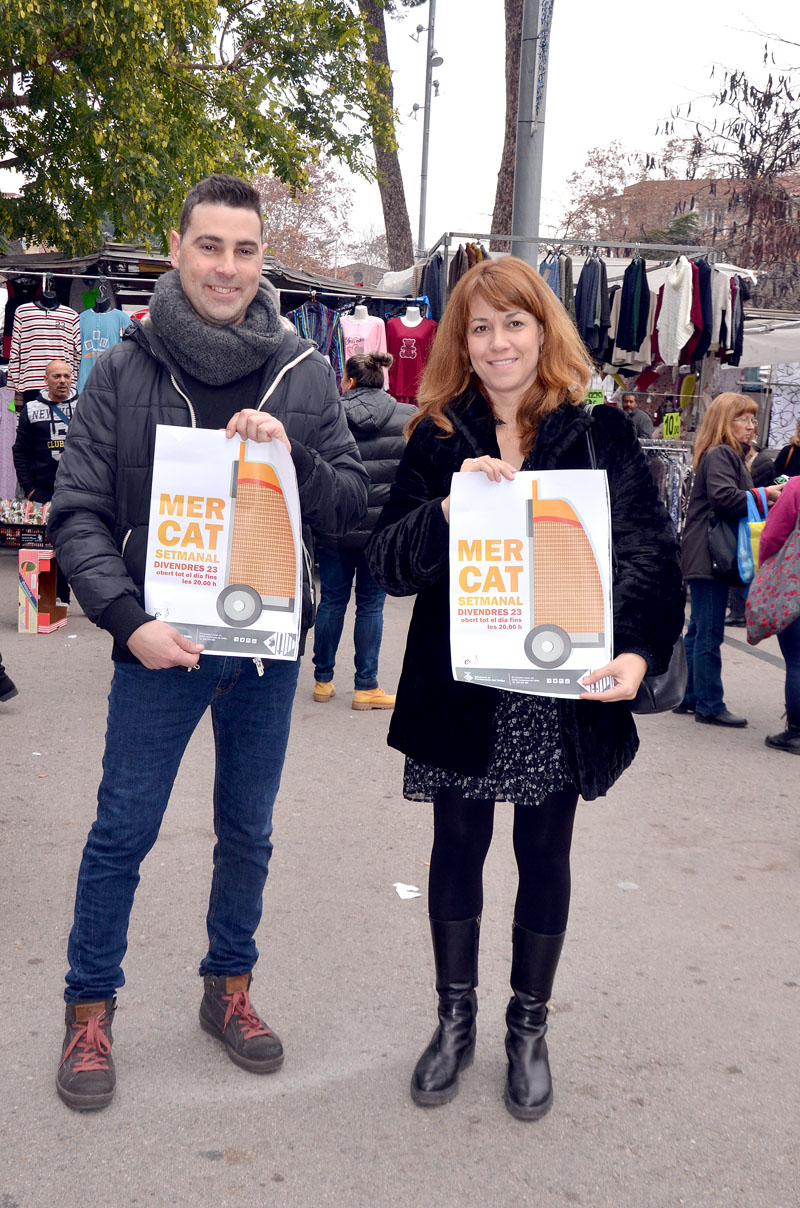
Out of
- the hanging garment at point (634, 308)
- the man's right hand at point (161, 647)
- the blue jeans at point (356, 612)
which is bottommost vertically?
the blue jeans at point (356, 612)

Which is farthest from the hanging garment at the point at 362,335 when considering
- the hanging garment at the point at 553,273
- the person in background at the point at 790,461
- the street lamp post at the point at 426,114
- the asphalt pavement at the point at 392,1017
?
the street lamp post at the point at 426,114

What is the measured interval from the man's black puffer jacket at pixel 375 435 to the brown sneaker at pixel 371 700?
33.6 inches

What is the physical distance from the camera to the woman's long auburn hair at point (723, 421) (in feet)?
22.7

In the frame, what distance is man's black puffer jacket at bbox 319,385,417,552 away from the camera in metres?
6.50

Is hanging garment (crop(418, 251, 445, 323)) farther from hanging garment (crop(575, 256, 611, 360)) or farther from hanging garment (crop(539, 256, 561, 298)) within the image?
hanging garment (crop(575, 256, 611, 360))

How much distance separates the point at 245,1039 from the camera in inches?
114

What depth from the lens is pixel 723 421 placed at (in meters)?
6.94

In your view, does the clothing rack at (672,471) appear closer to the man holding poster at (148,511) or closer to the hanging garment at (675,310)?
the hanging garment at (675,310)

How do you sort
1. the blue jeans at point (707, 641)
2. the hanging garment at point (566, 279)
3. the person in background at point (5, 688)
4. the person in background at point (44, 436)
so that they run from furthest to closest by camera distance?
the hanging garment at point (566, 279)
the person in background at point (44, 436)
the blue jeans at point (707, 641)
the person in background at point (5, 688)

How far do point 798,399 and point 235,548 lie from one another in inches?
496

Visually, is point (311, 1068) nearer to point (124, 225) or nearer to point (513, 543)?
point (513, 543)

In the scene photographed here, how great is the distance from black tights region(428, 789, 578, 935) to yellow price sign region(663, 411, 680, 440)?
8.99m

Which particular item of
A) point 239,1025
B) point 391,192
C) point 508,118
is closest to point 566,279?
point 508,118

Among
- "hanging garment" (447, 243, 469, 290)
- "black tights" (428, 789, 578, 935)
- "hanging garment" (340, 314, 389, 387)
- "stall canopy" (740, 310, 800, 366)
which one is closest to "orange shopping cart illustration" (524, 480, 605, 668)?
"black tights" (428, 789, 578, 935)
